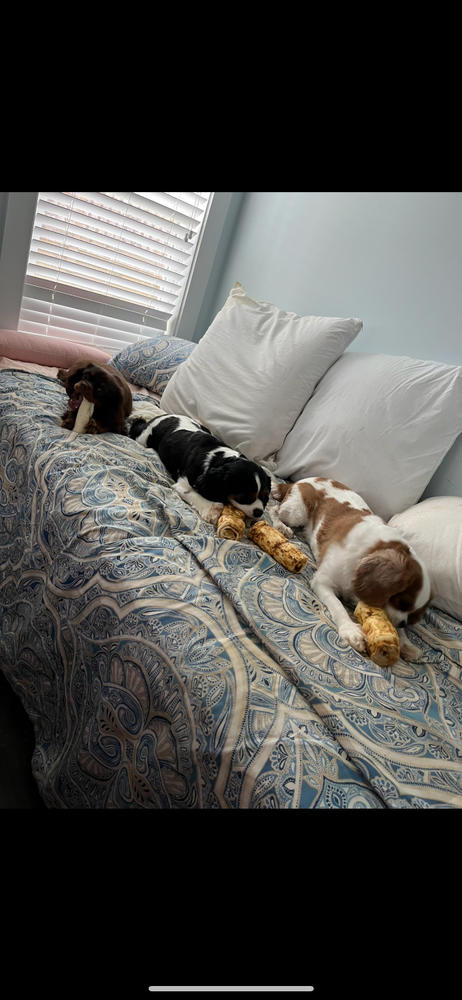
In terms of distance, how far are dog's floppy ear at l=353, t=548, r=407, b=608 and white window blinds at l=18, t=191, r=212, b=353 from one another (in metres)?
2.58

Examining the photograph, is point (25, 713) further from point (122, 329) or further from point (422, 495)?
point (122, 329)

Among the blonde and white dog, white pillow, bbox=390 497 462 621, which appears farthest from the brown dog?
white pillow, bbox=390 497 462 621

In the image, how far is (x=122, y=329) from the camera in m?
3.25

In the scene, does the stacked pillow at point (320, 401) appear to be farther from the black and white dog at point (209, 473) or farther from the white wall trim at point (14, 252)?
the white wall trim at point (14, 252)

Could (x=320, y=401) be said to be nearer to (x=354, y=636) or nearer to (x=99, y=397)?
(x=99, y=397)

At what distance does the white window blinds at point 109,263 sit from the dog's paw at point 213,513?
2.10 m

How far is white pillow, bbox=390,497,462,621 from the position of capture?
52.0 inches

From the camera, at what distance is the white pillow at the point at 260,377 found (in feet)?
6.59

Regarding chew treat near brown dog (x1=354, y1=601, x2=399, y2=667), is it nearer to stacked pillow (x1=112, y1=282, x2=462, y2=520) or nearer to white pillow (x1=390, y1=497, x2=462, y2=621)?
white pillow (x1=390, y1=497, x2=462, y2=621)

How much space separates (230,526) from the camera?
4.50 feet

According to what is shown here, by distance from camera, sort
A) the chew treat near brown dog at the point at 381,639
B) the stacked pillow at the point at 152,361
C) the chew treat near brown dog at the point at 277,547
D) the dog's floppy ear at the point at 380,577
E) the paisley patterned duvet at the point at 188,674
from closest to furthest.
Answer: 1. the paisley patterned duvet at the point at 188,674
2. the chew treat near brown dog at the point at 381,639
3. the dog's floppy ear at the point at 380,577
4. the chew treat near brown dog at the point at 277,547
5. the stacked pillow at the point at 152,361

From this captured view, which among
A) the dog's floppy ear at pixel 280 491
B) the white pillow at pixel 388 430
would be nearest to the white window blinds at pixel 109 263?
the white pillow at pixel 388 430
